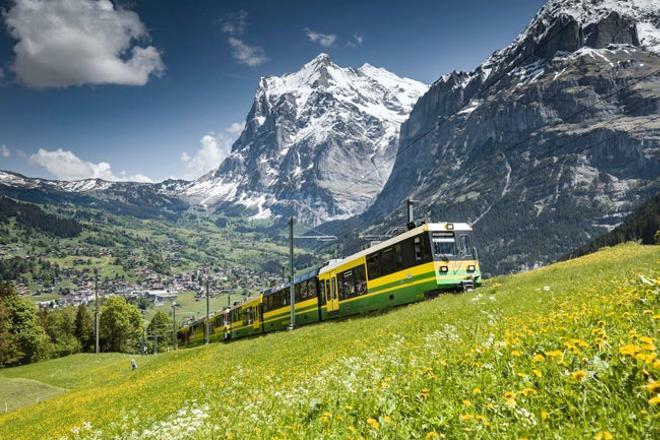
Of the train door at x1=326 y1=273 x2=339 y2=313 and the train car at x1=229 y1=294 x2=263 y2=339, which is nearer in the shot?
the train door at x1=326 y1=273 x2=339 y2=313

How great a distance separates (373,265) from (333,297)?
22.6 ft

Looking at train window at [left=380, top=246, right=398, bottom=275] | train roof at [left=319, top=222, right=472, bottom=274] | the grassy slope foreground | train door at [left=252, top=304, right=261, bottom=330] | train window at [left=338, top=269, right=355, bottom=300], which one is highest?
train roof at [left=319, top=222, right=472, bottom=274]

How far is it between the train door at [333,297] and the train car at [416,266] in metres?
3.25

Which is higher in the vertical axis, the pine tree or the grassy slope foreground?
the pine tree

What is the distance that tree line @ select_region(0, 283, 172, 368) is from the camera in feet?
314

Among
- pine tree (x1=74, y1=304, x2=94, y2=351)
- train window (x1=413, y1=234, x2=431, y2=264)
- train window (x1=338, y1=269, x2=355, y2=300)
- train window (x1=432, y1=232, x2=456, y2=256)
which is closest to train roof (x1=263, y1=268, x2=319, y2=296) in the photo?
train window (x1=338, y1=269, x2=355, y2=300)

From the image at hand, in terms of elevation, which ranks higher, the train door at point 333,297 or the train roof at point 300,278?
the train roof at point 300,278

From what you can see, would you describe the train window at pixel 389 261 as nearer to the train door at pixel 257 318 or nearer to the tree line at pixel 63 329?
the train door at pixel 257 318

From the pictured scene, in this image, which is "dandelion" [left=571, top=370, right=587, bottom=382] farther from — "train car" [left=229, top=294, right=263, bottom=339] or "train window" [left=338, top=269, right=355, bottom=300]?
"train car" [left=229, top=294, right=263, bottom=339]

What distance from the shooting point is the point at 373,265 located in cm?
3350

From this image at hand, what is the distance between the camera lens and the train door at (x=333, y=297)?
38438mm

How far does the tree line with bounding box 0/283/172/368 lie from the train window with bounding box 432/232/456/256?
89732mm

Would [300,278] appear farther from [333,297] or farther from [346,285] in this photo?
[346,285]

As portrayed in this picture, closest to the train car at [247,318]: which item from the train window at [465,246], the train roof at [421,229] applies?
the train roof at [421,229]
